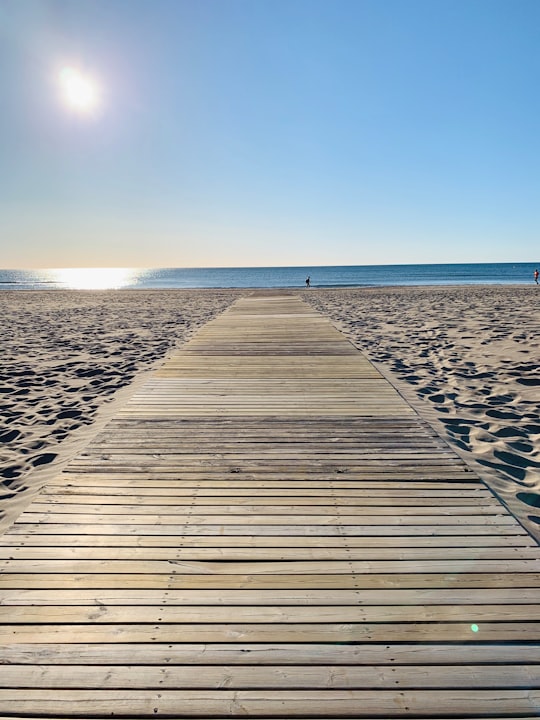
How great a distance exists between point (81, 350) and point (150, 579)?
7701mm

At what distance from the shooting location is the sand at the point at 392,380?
359 cm

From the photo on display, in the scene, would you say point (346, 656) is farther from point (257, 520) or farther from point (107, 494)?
point (107, 494)

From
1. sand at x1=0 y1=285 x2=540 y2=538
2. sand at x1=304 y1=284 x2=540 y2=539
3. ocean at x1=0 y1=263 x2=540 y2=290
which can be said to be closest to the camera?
sand at x1=304 y1=284 x2=540 y2=539

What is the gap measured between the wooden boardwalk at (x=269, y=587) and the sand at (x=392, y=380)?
53cm

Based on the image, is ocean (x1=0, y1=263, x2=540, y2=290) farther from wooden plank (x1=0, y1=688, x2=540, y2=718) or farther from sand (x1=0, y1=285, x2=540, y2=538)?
wooden plank (x1=0, y1=688, x2=540, y2=718)

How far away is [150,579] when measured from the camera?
2.11m

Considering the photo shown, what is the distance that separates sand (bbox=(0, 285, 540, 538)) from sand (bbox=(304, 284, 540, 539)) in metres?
0.02

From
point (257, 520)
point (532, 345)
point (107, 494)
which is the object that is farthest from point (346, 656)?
point (532, 345)

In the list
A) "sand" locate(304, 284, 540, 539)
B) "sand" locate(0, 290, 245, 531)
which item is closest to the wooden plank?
"sand" locate(304, 284, 540, 539)

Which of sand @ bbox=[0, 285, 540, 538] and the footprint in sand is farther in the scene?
sand @ bbox=[0, 285, 540, 538]

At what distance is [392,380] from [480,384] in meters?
1.19

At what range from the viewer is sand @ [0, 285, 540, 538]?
11.8 ft

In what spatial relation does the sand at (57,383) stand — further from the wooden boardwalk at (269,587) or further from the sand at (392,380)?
the wooden boardwalk at (269,587)

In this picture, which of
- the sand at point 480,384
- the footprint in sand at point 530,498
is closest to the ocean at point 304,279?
the sand at point 480,384
